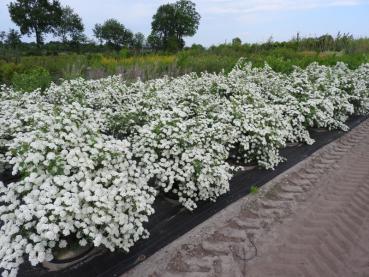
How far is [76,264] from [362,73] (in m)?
8.76

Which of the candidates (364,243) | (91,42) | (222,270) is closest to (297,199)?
(364,243)

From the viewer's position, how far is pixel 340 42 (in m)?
A: 17.9

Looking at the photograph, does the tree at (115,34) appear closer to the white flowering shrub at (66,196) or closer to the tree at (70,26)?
the tree at (70,26)

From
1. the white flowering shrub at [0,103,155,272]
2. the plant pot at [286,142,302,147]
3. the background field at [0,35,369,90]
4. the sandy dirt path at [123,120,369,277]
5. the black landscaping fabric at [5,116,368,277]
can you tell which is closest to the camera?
the white flowering shrub at [0,103,155,272]

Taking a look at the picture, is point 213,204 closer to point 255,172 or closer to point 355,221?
point 255,172

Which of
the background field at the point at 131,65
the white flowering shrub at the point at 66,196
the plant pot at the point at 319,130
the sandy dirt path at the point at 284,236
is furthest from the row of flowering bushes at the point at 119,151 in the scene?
the background field at the point at 131,65

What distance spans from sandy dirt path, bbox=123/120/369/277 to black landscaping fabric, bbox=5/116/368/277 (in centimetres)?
7

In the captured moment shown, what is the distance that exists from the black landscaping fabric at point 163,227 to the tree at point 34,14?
3514 centimetres

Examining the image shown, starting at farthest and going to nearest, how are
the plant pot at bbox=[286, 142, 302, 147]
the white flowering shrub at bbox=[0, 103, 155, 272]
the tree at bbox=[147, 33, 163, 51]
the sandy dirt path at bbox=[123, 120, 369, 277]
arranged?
the tree at bbox=[147, 33, 163, 51] → the plant pot at bbox=[286, 142, 302, 147] → the sandy dirt path at bbox=[123, 120, 369, 277] → the white flowering shrub at bbox=[0, 103, 155, 272]

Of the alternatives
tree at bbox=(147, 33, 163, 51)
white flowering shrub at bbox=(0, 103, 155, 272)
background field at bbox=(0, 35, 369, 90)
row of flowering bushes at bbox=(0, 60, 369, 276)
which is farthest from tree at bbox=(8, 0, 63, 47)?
white flowering shrub at bbox=(0, 103, 155, 272)

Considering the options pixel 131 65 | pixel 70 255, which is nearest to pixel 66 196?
pixel 70 255

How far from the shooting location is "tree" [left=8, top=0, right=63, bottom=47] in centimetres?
3425

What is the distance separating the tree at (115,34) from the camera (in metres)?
42.2

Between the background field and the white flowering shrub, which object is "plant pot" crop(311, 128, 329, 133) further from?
the white flowering shrub
